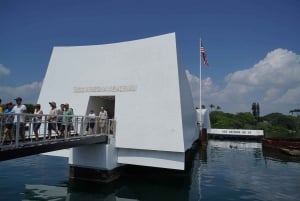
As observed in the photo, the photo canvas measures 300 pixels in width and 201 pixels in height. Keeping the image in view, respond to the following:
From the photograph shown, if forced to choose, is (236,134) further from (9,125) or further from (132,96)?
(9,125)

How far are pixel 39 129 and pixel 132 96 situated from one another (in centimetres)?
540

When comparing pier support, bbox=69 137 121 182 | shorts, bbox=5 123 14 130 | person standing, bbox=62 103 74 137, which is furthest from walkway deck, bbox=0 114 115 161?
pier support, bbox=69 137 121 182

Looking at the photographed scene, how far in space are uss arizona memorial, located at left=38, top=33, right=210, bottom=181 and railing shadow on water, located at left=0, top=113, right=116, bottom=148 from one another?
1042mm

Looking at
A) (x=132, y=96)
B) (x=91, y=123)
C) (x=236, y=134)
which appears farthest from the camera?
(x=236, y=134)

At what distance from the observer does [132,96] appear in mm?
13766

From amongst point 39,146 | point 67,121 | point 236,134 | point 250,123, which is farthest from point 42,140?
point 250,123

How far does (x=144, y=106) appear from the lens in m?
13.2

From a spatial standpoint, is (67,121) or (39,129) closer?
(67,121)

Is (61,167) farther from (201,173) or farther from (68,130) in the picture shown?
(201,173)

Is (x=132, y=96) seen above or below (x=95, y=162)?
above

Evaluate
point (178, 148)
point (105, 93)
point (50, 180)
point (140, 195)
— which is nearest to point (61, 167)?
point (50, 180)

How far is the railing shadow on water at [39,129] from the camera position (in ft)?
24.3

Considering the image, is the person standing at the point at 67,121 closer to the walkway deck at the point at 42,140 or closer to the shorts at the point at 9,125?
the walkway deck at the point at 42,140

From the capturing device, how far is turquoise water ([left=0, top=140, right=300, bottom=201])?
10930 mm
